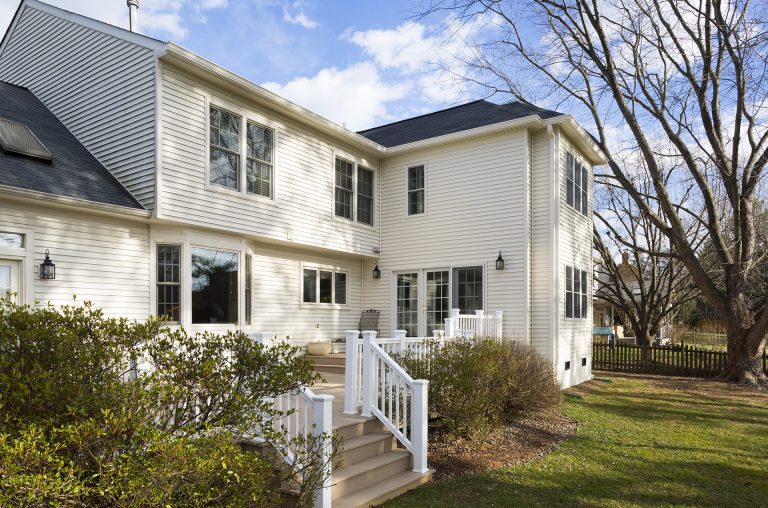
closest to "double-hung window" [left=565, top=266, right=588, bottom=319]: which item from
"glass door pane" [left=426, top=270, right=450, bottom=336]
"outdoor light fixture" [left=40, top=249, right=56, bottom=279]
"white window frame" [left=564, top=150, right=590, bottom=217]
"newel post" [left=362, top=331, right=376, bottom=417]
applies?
"white window frame" [left=564, top=150, right=590, bottom=217]

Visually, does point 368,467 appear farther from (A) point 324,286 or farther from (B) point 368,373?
(A) point 324,286

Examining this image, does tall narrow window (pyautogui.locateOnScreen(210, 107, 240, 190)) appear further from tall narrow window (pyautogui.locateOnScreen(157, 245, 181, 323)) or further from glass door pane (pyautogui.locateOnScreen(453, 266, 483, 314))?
glass door pane (pyautogui.locateOnScreen(453, 266, 483, 314))

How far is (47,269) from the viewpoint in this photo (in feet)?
25.1

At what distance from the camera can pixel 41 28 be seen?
11.3 metres

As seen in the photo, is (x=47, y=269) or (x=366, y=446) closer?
(x=366, y=446)

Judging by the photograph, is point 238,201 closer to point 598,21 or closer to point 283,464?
point 283,464

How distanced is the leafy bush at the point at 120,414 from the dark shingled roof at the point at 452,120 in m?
10.1

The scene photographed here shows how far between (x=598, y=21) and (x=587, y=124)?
2920 millimetres

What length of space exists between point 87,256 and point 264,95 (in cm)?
414

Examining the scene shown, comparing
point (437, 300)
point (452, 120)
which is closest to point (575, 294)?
point (437, 300)

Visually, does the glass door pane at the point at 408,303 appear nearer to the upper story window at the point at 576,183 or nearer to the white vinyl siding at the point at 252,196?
the white vinyl siding at the point at 252,196

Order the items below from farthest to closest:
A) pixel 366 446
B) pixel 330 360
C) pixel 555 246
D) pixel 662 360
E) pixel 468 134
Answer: pixel 662 360 < pixel 468 134 < pixel 555 246 < pixel 330 360 < pixel 366 446

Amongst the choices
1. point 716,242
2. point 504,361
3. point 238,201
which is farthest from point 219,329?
point 716,242

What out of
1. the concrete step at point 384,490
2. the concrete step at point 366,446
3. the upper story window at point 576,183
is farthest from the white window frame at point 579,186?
the concrete step at point 384,490
